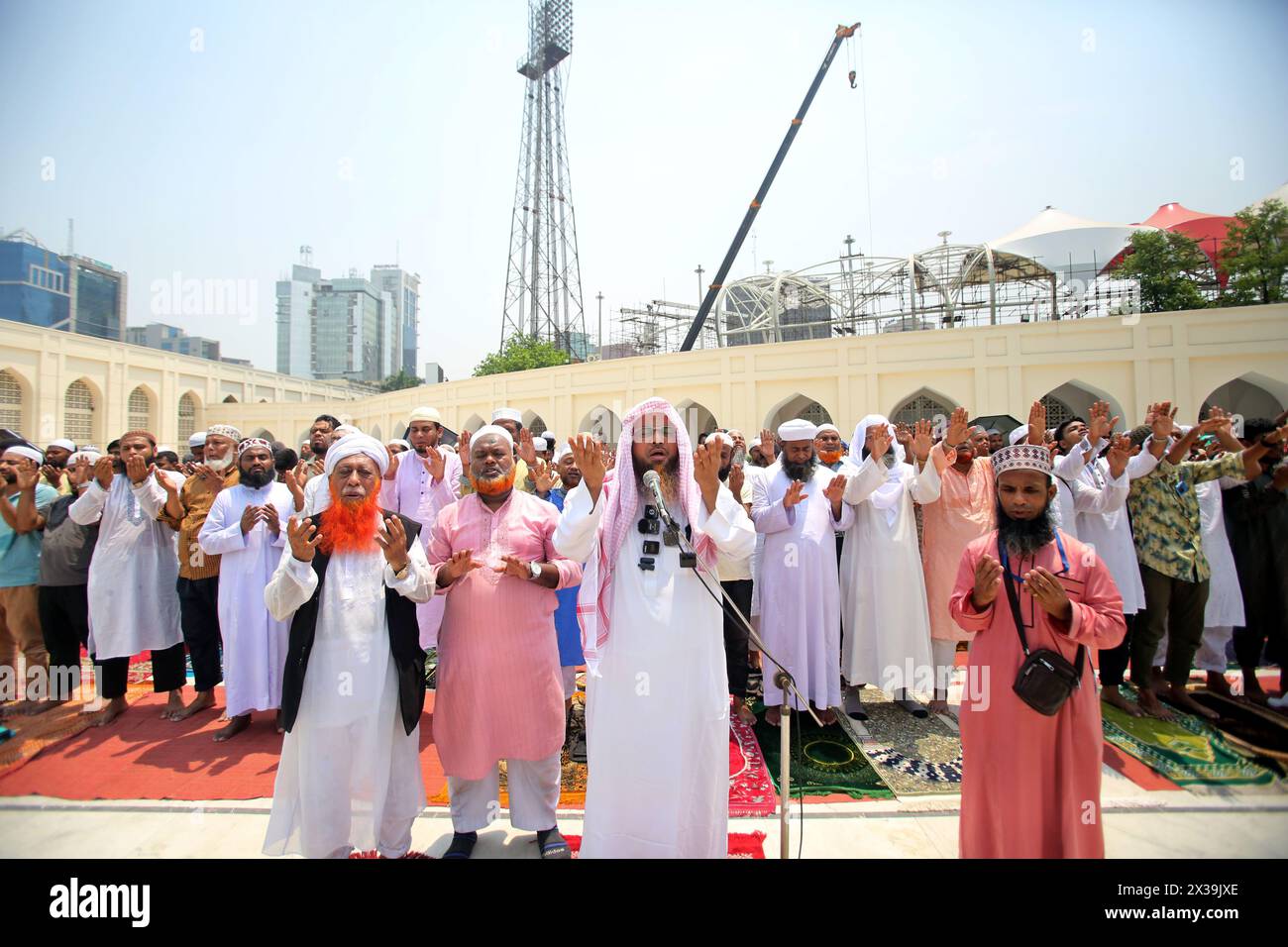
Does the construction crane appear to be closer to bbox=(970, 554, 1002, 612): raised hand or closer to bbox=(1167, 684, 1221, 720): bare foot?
bbox=(1167, 684, 1221, 720): bare foot

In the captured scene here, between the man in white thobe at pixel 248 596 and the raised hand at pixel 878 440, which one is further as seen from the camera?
the man in white thobe at pixel 248 596

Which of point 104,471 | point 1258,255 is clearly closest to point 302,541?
point 104,471

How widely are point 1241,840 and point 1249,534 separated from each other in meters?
2.94

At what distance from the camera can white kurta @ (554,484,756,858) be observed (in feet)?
8.60

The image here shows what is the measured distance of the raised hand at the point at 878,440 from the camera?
4.07m

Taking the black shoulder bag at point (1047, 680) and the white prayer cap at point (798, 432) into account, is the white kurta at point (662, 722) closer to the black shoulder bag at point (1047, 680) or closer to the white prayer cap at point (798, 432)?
the black shoulder bag at point (1047, 680)

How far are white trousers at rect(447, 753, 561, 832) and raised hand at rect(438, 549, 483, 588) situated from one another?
0.95 metres

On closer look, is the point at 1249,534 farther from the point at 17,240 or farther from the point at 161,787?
the point at 17,240

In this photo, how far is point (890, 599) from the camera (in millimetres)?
4621

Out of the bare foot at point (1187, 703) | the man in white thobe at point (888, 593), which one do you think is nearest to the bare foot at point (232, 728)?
the man in white thobe at point (888, 593)

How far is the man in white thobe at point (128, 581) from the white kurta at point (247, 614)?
819mm
